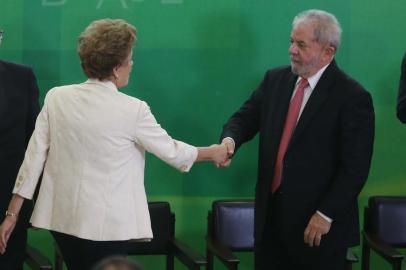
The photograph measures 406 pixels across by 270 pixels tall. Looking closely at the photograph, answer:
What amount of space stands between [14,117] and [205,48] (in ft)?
4.20

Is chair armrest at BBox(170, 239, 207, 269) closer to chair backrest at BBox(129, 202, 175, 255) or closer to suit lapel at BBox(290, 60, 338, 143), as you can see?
chair backrest at BBox(129, 202, 175, 255)

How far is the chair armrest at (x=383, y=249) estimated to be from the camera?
3.82 metres

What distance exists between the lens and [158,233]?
4.20 meters

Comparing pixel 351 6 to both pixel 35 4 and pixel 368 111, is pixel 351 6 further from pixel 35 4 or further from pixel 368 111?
pixel 35 4

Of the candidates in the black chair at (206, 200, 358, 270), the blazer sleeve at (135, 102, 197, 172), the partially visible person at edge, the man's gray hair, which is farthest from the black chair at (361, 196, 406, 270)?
the partially visible person at edge

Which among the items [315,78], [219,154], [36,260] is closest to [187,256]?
[219,154]

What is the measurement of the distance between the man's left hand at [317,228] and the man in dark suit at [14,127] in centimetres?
135

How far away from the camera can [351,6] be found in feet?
14.2

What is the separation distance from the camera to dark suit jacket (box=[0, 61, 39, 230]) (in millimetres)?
3512

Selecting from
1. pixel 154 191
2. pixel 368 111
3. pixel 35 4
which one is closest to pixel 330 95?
pixel 368 111

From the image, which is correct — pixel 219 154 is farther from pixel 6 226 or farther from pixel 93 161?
pixel 6 226

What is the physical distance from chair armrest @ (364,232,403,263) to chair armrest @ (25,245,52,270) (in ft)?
5.49

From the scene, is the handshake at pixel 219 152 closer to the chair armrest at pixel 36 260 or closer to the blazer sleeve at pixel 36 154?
the blazer sleeve at pixel 36 154

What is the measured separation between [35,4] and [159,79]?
82 cm
